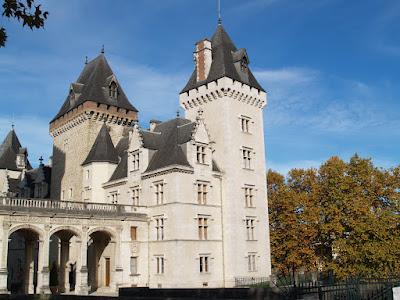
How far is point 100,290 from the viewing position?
113ft

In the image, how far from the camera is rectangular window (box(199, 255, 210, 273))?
33656 mm

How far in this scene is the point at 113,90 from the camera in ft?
145

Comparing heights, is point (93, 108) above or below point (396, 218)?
above

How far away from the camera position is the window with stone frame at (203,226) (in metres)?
34.2

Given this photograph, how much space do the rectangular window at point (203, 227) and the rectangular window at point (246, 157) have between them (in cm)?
613

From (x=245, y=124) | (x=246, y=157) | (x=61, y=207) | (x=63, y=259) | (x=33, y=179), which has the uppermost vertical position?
(x=245, y=124)

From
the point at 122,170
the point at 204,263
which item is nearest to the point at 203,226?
the point at 204,263

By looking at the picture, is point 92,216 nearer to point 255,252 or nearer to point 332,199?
point 255,252

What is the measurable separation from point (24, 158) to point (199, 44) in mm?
29284

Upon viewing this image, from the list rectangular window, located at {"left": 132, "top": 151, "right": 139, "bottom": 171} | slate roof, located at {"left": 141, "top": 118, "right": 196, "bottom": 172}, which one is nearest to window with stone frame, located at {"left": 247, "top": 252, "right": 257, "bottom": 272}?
slate roof, located at {"left": 141, "top": 118, "right": 196, "bottom": 172}

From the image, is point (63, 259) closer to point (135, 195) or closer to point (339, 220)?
point (135, 195)

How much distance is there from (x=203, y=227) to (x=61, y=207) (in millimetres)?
10418

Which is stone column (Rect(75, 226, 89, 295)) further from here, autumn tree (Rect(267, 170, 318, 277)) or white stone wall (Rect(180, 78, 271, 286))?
autumn tree (Rect(267, 170, 318, 277))

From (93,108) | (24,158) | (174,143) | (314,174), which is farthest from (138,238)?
(24,158)
